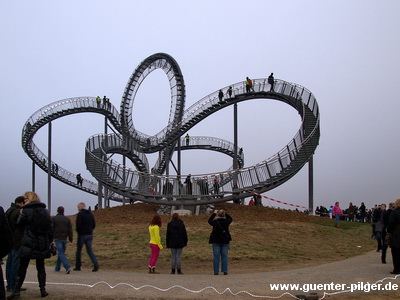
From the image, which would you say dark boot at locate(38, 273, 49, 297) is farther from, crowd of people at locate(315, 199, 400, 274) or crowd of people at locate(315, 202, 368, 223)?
crowd of people at locate(315, 202, 368, 223)

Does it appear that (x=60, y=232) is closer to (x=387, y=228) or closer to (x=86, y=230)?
(x=86, y=230)

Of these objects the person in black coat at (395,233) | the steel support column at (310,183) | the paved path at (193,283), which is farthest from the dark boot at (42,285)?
the steel support column at (310,183)

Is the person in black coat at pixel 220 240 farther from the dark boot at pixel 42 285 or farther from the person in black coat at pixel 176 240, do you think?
the dark boot at pixel 42 285

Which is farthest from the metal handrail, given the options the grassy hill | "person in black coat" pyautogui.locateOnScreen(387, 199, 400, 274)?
"person in black coat" pyautogui.locateOnScreen(387, 199, 400, 274)

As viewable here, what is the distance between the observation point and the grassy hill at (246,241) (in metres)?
16.7

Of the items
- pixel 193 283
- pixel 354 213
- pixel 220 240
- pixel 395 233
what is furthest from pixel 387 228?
pixel 354 213

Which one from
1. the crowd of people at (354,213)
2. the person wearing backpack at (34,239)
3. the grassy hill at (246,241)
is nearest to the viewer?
the person wearing backpack at (34,239)

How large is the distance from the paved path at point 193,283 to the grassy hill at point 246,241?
89.6 inches

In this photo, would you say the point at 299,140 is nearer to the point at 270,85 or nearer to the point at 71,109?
the point at 270,85

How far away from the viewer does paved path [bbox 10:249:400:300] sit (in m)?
9.94

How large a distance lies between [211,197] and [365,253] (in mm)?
10370

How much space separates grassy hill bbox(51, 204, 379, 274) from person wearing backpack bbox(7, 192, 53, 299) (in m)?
5.54

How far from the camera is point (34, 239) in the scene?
32.8ft

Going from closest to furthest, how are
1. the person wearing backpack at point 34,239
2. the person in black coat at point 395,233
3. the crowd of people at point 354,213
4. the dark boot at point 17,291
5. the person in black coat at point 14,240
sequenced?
1. the dark boot at point 17,291
2. the person wearing backpack at point 34,239
3. the person in black coat at point 14,240
4. the person in black coat at point 395,233
5. the crowd of people at point 354,213
